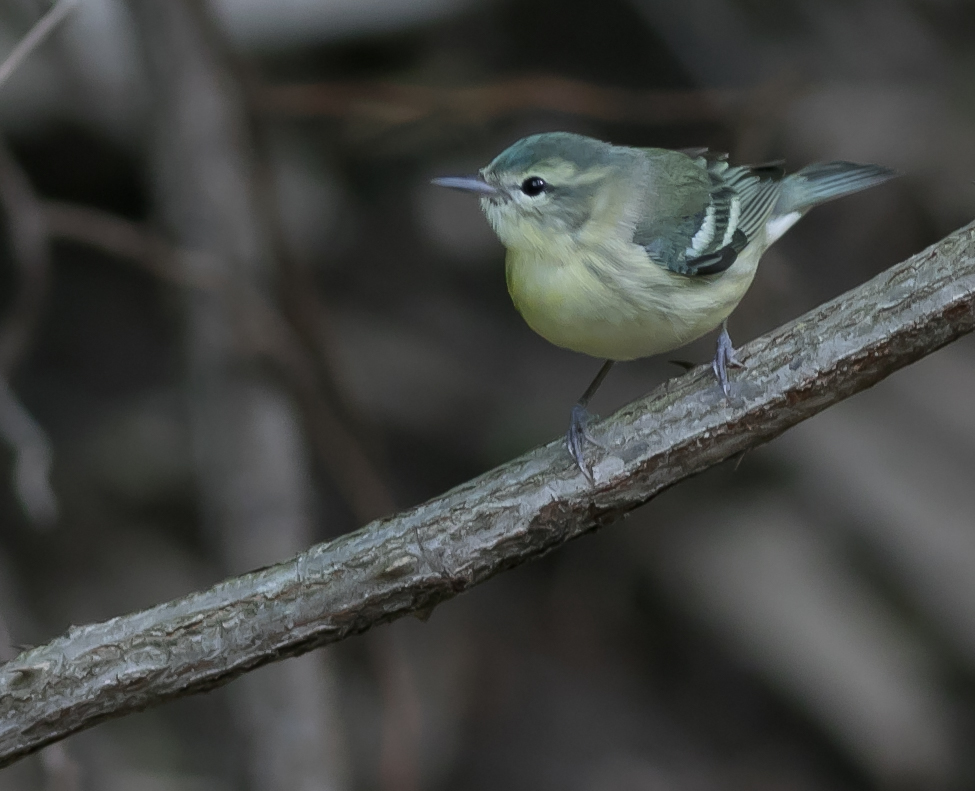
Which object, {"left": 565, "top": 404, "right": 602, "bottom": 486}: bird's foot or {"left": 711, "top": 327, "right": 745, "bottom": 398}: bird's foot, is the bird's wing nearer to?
{"left": 711, "top": 327, "right": 745, "bottom": 398}: bird's foot

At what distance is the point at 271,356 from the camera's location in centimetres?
454

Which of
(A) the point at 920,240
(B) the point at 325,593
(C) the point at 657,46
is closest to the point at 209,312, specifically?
(B) the point at 325,593

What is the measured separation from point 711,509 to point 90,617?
12.0 ft

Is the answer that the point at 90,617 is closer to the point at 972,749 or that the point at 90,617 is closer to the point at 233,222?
the point at 233,222

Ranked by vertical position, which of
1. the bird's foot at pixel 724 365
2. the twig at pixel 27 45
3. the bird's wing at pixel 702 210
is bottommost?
the bird's foot at pixel 724 365

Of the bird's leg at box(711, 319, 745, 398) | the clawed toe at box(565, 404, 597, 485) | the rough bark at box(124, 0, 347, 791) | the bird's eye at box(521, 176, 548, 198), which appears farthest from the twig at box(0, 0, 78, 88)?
the bird's leg at box(711, 319, 745, 398)

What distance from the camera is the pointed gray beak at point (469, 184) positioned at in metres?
3.11

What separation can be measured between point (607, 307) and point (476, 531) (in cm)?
83

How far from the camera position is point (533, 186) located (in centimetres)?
315

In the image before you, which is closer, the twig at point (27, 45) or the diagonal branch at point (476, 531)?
the diagonal branch at point (476, 531)

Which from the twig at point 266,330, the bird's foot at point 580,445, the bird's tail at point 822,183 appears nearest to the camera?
the bird's foot at point 580,445

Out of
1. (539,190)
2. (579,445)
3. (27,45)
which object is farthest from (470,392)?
(27,45)

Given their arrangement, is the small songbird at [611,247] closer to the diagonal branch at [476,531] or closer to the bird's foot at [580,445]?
the bird's foot at [580,445]

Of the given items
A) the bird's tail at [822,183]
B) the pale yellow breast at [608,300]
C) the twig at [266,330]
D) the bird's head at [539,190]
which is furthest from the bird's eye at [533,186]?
the twig at [266,330]
